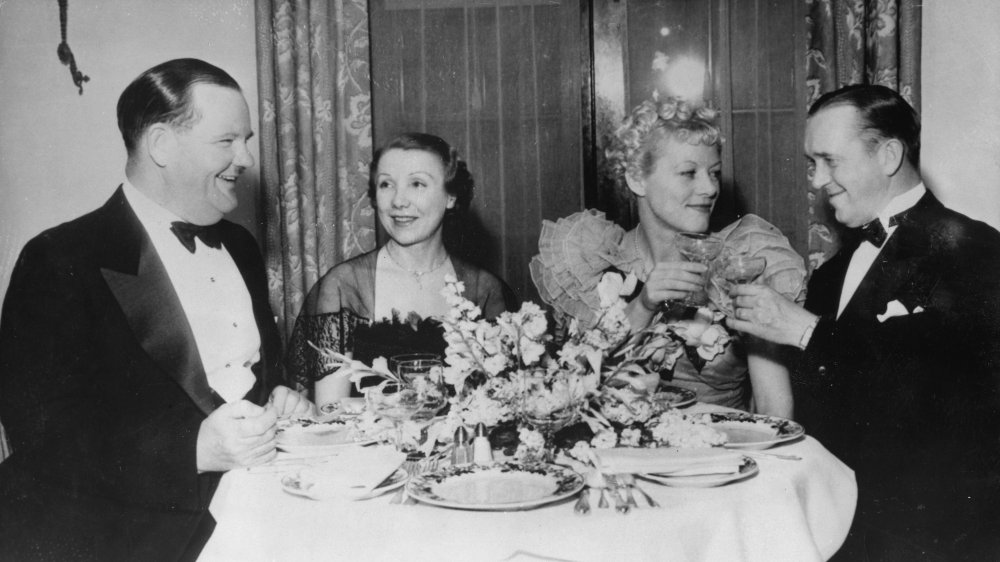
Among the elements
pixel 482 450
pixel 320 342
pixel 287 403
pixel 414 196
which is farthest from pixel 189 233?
pixel 482 450

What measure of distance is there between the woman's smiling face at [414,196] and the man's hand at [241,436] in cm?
114

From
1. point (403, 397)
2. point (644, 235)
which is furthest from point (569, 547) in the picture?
point (644, 235)

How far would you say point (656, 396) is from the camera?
208 centimetres

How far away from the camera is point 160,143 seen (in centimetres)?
236

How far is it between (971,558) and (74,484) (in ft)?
7.65

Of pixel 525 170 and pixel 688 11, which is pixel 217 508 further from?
pixel 688 11

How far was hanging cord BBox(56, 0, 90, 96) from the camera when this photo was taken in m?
2.65

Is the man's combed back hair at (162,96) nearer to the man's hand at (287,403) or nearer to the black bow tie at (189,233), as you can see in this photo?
the black bow tie at (189,233)

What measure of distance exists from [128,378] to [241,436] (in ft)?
1.56

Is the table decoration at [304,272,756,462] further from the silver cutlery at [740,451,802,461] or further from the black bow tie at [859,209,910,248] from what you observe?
the black bow tie at [859,209,910,248]

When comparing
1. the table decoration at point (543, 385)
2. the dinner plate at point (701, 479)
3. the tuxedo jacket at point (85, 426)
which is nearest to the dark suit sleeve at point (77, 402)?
the tuxedo jacket at point (85, 426)

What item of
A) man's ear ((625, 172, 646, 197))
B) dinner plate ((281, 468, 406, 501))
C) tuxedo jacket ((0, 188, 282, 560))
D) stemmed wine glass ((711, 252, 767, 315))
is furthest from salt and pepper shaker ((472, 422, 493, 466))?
man's ear ((625, 172, 646, 197))

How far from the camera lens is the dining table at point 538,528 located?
54.6 inches

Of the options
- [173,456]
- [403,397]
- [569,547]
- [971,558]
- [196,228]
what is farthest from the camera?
[196,228]
